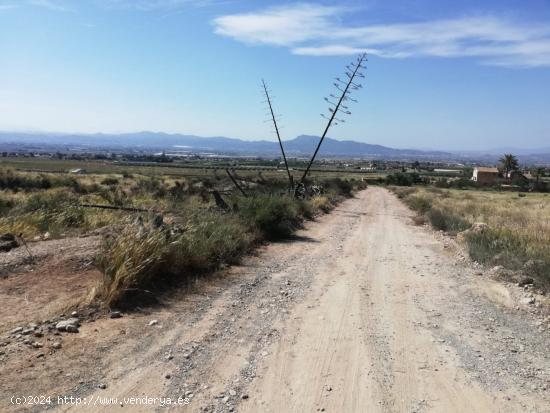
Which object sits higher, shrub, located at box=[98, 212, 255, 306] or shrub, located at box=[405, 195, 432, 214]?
shrub, located at box=[98, 212, 255, 306]

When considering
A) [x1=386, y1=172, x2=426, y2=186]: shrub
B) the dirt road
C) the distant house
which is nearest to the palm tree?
the distant house

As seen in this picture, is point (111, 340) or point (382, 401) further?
point (111, 340)

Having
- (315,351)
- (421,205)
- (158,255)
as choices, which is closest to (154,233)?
(158,255)

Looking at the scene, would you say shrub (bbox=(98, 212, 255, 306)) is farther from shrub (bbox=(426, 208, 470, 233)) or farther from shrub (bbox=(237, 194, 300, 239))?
shrub (bbox=(426, 208, 470, 233))

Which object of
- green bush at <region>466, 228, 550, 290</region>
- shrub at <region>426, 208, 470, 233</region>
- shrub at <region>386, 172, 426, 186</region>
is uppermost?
green bush at <region>466, 228, 550, 290</region>

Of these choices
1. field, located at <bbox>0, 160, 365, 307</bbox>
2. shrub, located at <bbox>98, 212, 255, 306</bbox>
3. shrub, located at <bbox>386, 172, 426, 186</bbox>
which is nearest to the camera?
shrub, located at <bbox>98, 212, 255, 306</bbox>

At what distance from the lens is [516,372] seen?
18.1 ft

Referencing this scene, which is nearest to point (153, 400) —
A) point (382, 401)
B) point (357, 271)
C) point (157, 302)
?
point (382, 401)

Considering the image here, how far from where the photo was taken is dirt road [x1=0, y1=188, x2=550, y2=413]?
15.4 feet

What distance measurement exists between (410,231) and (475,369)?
49.5 feet

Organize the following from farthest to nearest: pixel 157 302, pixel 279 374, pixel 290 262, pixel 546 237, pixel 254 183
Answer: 1. pixel 254 183
2. pixel 546 237
3. pixel 290 262
4. pixel 157 302
5. pixel 279 374

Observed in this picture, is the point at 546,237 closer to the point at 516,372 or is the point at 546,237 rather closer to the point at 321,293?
the point at 321,293

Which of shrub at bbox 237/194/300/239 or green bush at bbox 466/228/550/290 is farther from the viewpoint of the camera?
shrub at bbox 237/194/300/239

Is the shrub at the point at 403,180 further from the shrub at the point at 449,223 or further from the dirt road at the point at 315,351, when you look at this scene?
the dirt road at the point at 315,351
